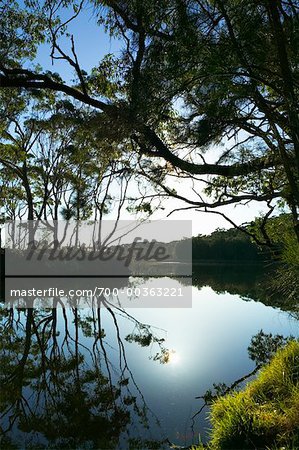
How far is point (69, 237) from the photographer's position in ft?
80.1

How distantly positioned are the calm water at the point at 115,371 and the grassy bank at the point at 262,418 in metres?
0.59

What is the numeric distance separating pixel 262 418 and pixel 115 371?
3067 mm

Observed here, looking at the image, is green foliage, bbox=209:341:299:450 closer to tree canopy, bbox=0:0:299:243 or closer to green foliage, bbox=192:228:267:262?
tree canopy, bbox=0:0:299:243

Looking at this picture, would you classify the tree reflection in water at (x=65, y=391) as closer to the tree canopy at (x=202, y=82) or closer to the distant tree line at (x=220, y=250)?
the tree canopy at (x=202, y=82)

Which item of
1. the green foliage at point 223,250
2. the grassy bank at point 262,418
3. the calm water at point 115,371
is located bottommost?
the calm water at point 115,371

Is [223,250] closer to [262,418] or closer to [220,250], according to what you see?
[220,250]

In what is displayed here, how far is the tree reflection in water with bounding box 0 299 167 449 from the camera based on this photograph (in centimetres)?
367

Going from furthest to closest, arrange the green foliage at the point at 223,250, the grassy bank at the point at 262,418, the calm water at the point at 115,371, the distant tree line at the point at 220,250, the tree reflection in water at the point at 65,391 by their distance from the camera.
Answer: the green foliage at the point at 223,250 → the distant tree line at the point at 220,250 → the calm water at the point at 115,371 → the tree reflection in water at the point at 65,391 → the grassy bank at the point at 262,418

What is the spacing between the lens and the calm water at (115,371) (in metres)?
3.78

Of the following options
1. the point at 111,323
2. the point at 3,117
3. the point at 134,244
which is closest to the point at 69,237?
the point at 134,244

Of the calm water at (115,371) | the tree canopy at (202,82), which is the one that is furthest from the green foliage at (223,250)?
the tree canopy at (202,82)

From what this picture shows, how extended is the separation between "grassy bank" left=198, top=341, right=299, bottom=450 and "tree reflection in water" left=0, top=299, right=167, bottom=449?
2.87 feet

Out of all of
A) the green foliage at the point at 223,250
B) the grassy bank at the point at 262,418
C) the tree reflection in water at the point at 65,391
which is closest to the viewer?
the grassy bank at the point at 262,418

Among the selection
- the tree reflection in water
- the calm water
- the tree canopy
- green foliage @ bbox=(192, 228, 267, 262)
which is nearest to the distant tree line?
green foliage @ bbox=(192, 228, 267, 262)
